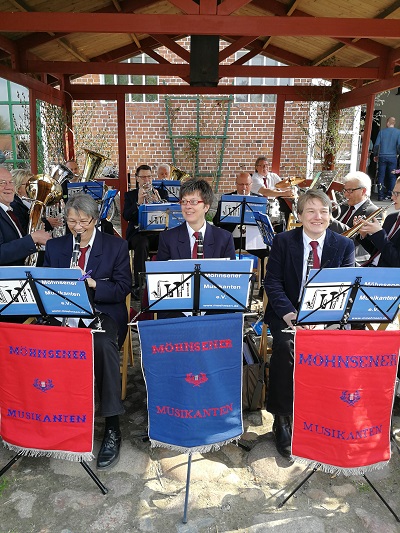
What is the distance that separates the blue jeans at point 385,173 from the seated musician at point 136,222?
683 cm

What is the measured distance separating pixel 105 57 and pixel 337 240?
23.4ft

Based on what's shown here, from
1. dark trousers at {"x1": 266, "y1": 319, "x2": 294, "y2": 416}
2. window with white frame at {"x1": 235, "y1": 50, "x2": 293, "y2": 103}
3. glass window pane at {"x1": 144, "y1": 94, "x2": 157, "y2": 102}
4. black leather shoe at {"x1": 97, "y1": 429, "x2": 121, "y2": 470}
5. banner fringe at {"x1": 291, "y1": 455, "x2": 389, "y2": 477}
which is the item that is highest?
window with white frame at {"x1": 235, "y1": 50, "x2": 293, "y2": 103}

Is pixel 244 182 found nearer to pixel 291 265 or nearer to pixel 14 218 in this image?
pixel 291 265

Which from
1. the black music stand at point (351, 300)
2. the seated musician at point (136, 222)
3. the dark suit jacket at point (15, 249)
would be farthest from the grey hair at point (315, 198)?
the seated musician at point (136, 222)

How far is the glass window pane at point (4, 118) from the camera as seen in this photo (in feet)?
27.4

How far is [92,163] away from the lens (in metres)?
6.20

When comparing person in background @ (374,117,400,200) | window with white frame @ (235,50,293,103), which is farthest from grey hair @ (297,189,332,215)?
window with white frame @ (235,50,293,103)

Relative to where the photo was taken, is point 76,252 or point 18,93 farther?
point 18,93

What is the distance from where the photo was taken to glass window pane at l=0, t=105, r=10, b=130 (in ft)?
27.4

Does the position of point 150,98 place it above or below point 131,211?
above

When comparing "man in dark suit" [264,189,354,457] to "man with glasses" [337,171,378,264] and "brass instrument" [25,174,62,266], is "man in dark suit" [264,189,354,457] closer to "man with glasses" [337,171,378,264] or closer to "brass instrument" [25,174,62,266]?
"man with glasses" [337,171,378,264]

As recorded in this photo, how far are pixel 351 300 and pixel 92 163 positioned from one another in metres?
4.65

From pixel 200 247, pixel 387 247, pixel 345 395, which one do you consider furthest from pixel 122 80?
pixel 345 395

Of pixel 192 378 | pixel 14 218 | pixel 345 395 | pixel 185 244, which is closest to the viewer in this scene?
pixel 345 395
